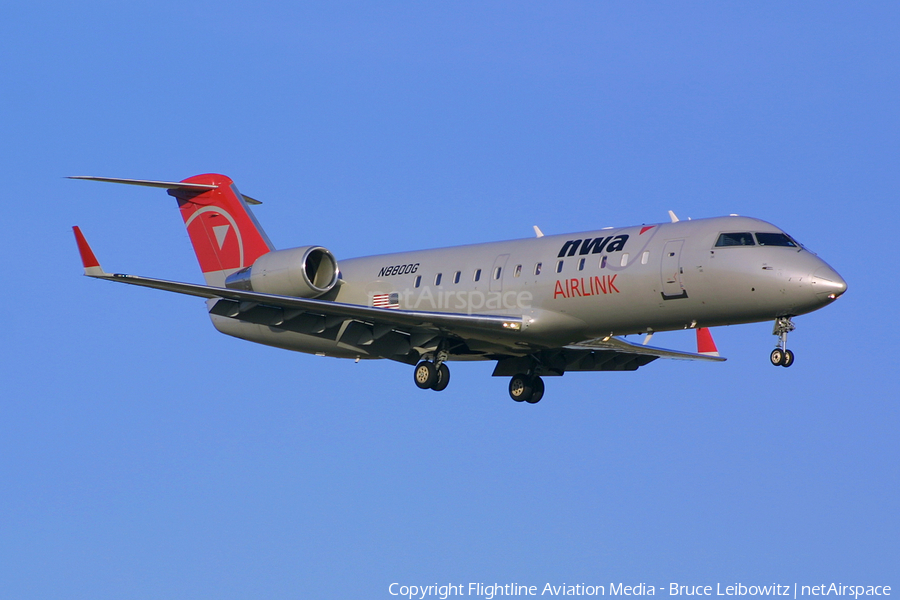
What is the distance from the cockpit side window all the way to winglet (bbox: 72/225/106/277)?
12.5 meters

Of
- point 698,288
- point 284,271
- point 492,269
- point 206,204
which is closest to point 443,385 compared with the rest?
point 492,269

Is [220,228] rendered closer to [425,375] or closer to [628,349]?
[425,375]

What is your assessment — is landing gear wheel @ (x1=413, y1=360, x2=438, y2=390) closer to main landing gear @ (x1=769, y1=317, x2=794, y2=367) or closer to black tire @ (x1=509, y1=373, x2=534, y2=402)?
black tire @ (x1=509, y1=373, x2=534, y2=402)

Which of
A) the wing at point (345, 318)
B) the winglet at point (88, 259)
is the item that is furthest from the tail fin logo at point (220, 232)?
the winglet at point (88, 259)

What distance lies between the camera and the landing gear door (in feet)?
81.9

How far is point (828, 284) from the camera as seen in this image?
938 inches

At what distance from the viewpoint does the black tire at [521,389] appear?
30359 millimetres

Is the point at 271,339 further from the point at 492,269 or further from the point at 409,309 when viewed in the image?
the point at 492,269

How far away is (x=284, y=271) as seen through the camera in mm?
29391

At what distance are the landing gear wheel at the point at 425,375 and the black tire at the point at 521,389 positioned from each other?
106 inches

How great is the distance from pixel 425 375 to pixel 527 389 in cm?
327

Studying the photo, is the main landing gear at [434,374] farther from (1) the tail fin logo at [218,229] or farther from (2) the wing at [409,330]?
(1) the tail fin logo at [218,229]

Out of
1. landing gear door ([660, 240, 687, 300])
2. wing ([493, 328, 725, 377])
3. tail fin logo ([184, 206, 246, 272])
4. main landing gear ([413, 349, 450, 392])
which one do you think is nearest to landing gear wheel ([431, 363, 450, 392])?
main landing gear ([413, 349, 450, 392])

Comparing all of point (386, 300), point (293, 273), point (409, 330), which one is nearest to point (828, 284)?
point (409, 330)
